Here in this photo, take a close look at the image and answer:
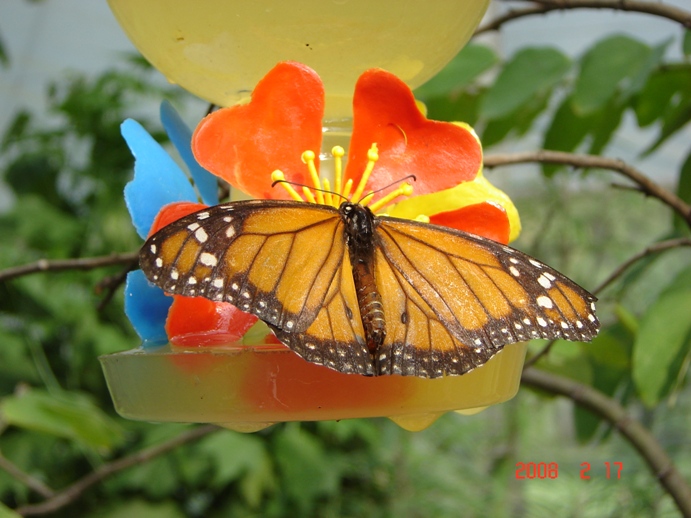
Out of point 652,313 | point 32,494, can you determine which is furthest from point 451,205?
point 32,494

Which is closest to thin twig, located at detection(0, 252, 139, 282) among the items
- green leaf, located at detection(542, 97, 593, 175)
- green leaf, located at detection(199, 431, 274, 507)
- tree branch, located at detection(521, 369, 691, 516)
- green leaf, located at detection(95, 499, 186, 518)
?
tree branch, located at detection(521, 369, 691, 516)

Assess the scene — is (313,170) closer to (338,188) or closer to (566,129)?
(338,188)

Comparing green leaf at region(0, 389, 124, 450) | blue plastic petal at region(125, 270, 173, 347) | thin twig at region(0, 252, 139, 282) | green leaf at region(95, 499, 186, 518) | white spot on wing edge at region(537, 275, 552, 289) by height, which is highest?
white spot on wing edge at region(537, 275, 552, 289)

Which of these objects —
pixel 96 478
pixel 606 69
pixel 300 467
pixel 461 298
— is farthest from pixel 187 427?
pixel 461 298

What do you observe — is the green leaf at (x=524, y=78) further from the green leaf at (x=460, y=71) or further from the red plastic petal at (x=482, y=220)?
the red plastic petal at (x=482, y=220)

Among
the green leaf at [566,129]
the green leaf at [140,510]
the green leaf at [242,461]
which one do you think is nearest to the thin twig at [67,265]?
the green leaf at [566,129]

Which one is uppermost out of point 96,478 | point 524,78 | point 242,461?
point 524,78

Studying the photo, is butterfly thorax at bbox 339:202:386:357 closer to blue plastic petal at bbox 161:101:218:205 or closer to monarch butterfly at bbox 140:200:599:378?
monarch butterfly at bbox 140:200:599:378

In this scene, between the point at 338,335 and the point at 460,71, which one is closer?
the point at 338,335
